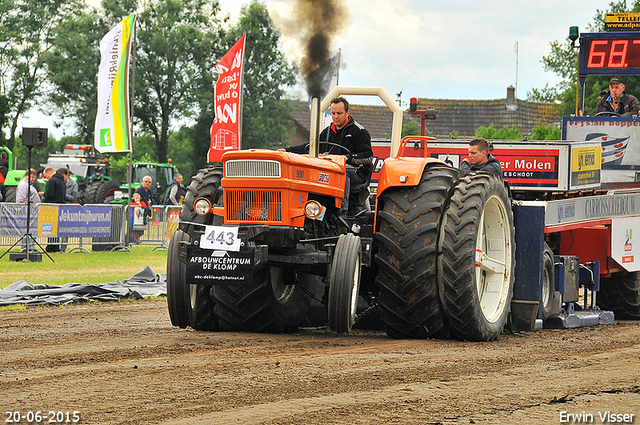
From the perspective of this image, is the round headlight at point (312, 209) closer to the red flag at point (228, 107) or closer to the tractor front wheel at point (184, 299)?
the tractor front wheel at point (184, 299)

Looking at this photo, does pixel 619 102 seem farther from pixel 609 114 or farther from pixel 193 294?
pixel 193 294

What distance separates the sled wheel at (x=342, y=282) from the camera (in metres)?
6.98

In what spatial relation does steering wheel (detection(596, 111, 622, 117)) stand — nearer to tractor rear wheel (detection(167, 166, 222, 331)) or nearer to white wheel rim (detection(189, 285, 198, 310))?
tractor rear wheel (detection(167, 166, 222, 331))

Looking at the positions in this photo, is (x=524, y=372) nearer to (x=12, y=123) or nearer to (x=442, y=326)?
(x=442, y=326)

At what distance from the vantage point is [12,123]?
57125 millimetres

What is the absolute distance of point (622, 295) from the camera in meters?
11.7

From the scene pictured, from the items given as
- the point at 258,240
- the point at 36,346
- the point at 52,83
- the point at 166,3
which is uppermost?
the point at 166,3

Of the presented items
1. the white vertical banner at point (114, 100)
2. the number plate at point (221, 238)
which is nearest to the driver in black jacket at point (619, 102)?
the number plate at point (221, 238)

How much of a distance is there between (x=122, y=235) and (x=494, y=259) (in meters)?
13.8

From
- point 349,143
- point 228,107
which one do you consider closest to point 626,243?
point 349,143

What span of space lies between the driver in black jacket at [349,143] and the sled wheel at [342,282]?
87 centimetres

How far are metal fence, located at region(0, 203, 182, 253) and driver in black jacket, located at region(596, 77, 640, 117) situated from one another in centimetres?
1161

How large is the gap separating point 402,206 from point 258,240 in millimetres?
1333

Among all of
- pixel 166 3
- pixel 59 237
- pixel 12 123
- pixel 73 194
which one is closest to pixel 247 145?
pixel 166 3
